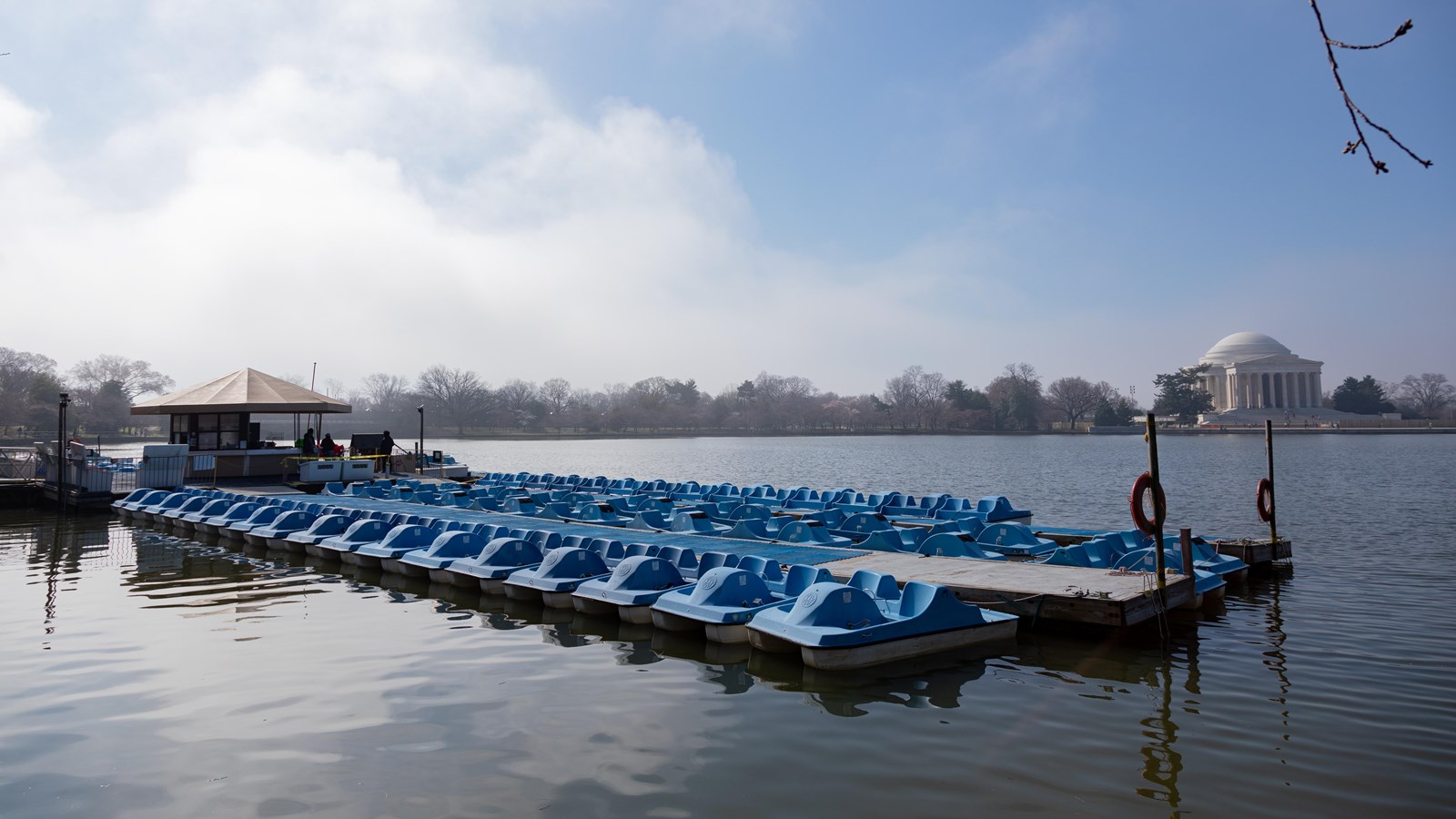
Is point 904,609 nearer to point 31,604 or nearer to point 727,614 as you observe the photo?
point 727,614

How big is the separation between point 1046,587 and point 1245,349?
16080 centimetres

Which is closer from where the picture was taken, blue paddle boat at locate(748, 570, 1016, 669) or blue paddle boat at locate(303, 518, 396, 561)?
blue paddle boat at locate(748, 570, 1016, 669)

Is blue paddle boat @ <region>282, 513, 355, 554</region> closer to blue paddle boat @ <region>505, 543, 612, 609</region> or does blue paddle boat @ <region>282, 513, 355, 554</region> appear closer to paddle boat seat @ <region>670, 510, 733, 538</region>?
blue paddle boat @ <region>505, 543, 612, 609</region>

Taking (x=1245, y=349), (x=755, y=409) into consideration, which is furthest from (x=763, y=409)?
(x=1245, y=349)

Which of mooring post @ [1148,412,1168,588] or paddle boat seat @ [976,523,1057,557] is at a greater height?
mooring post @ [1148,412,1168,588]

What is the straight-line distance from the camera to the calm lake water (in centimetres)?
691

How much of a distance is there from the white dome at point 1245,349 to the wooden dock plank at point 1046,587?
Result: 15227 centimetres

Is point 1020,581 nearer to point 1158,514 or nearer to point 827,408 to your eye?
point 1158,514

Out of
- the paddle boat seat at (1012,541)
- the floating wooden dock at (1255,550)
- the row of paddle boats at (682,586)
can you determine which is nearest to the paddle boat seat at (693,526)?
the row of paddle boats at (682,586)

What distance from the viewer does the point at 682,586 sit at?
511 inches

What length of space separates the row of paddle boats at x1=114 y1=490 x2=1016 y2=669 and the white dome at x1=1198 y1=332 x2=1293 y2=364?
155 metres

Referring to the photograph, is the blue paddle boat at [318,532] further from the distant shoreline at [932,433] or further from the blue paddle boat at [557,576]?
the distant shoreline at [932,433]

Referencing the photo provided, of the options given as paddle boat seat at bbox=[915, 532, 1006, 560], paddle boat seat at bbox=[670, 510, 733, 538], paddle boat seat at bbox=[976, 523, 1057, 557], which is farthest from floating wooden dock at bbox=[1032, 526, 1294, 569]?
paddle boat seat at bbox=[670, 510, 733, 538]

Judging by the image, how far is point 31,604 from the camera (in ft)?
48.7
